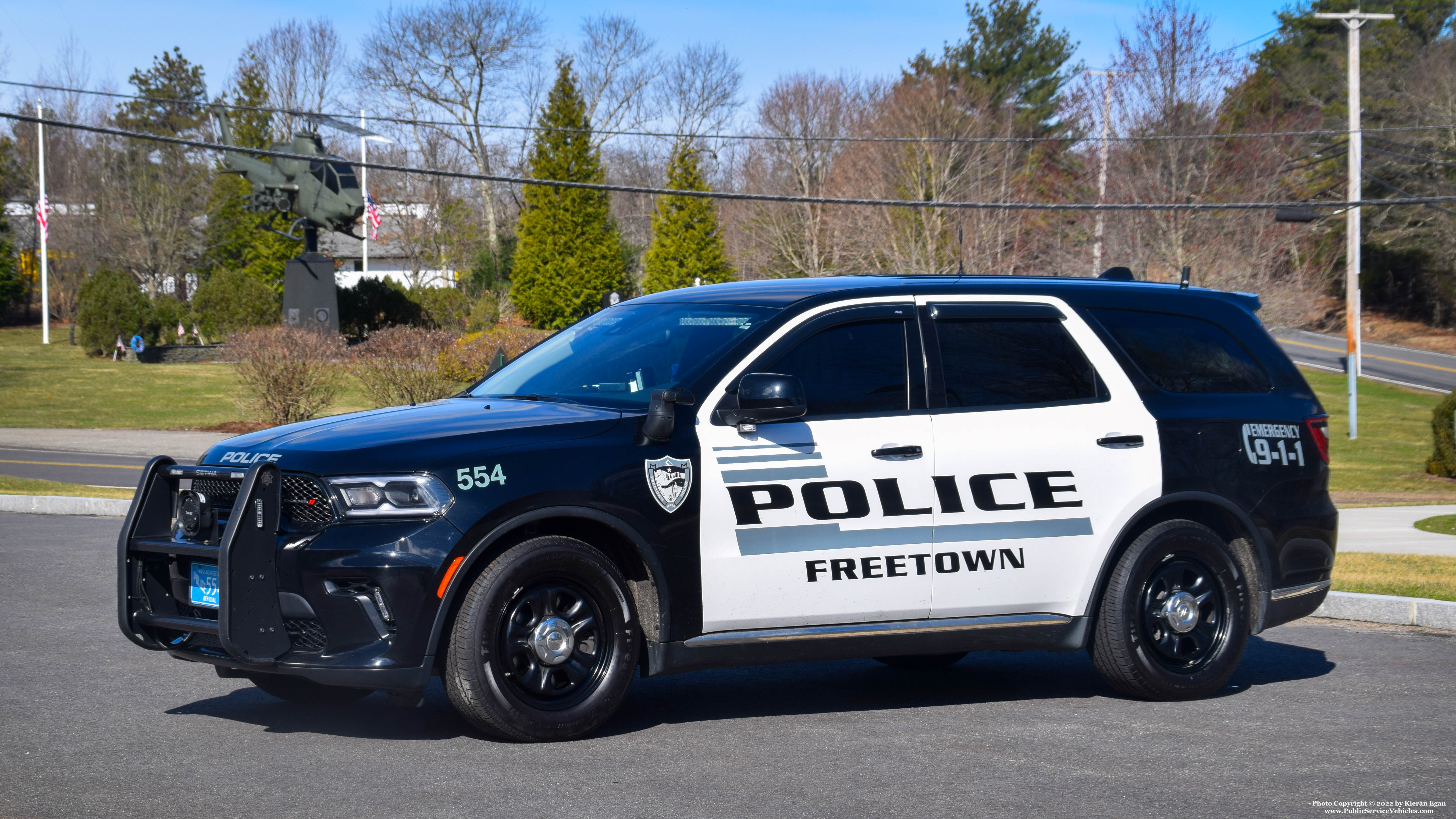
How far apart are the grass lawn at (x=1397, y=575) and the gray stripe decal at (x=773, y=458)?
208 inches

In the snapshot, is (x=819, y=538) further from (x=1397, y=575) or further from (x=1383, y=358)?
(x=1383, y=358)

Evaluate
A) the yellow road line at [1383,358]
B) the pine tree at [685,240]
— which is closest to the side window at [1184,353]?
the pine tree at [685,240]

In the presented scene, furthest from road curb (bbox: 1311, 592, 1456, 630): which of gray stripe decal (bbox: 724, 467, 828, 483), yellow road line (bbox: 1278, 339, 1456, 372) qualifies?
yellow road line (bbox: 1278, 339, 1456, 372)

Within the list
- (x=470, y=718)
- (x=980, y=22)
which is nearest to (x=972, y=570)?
(x=470, y=718)

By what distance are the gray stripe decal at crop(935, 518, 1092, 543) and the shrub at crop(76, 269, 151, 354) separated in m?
45.0

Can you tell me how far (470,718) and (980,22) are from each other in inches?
2304

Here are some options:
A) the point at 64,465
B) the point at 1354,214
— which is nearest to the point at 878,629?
the point at 64,465

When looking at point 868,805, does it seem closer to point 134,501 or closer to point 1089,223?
point 134,501

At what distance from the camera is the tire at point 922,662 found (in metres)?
7.48

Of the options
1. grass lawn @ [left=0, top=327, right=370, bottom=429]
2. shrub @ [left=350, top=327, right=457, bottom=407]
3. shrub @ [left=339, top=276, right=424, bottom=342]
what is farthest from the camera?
shrub @ [left=339, top=276, right=424, bottom=342]

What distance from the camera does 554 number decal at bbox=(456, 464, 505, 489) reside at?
5254 mm

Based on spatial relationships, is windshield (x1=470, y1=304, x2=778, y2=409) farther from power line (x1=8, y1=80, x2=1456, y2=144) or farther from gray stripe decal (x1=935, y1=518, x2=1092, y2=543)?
power line (x1=8, y1=80, x2=1456, y2=144)

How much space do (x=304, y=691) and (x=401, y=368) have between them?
17.8m

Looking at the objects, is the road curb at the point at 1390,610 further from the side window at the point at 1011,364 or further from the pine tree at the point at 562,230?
the pine tree at the point at 562,230
